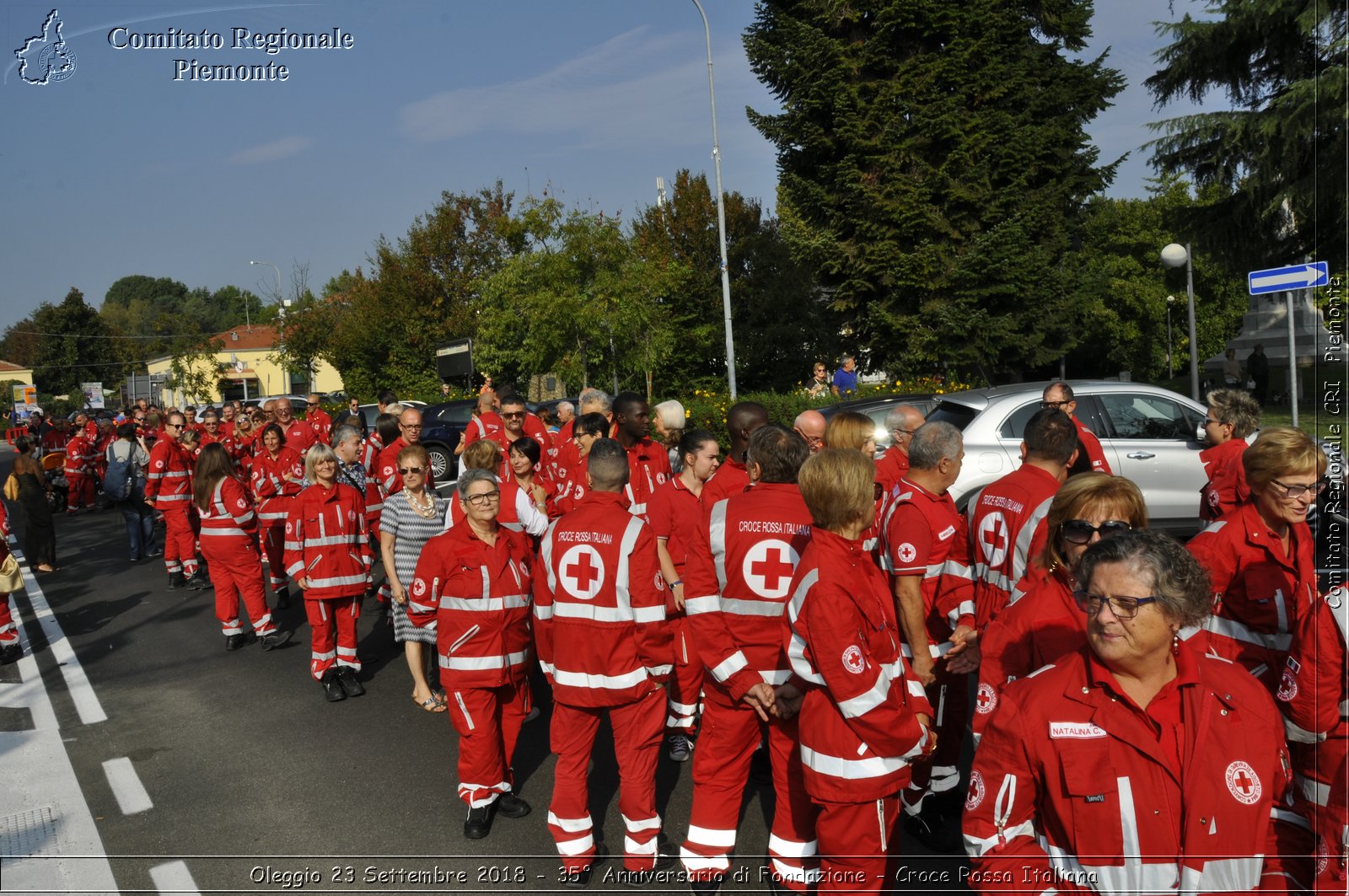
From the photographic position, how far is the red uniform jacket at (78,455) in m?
20.8

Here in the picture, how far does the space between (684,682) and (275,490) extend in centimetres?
643

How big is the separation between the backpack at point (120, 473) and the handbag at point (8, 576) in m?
5.73

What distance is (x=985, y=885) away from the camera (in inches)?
88.0

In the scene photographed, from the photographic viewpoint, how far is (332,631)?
7.21 metres

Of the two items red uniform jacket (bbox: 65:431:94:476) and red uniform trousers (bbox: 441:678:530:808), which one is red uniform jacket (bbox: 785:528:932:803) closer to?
red uniform trousers (bbox: 441:678:530:808)

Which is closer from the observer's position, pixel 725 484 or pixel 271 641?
pixel 725 484

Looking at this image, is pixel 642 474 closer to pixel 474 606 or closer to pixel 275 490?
pixel 474 606

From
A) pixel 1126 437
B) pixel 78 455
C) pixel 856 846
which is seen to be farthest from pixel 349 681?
pixel 78 455

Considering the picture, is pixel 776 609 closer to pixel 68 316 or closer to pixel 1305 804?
pixel 1305 804

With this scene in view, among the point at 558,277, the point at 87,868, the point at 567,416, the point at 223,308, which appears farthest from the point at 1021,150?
the point at 223,308

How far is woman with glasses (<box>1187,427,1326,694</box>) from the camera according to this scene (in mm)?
3412

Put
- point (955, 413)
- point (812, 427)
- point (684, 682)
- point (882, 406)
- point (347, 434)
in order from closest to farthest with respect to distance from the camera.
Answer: point (684, 682) < point (812, 427) < point (347, 434) < point (955, 413) < point (882, 406)

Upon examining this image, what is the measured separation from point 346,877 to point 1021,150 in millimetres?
21984

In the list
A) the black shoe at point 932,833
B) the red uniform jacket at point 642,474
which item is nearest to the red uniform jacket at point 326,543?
the red uniform jacket at point 642,474
